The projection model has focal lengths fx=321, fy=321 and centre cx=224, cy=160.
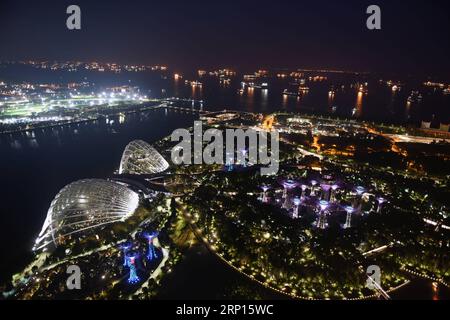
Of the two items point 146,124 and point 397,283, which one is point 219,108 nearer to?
point 146,124

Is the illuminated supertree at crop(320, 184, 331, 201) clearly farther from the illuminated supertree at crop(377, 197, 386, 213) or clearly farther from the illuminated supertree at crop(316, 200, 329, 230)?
the illuminated supertree at crop(377, 197, 386, 213)

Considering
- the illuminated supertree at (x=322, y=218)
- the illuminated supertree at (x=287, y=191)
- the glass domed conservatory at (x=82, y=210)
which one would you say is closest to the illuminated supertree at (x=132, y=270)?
the glass domed conservatory at (x=82, y=210)

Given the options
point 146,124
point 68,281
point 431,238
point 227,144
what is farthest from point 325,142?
point 68,281

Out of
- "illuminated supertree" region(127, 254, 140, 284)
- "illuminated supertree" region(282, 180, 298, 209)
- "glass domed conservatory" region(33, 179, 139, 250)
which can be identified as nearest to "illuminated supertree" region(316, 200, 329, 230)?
"illuminated supertree" region(282, 180, 298, 209)

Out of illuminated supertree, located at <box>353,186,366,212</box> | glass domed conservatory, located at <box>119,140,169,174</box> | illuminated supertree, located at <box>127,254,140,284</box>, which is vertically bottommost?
illuminated supertree, located at <box>127,254,140,284</box>

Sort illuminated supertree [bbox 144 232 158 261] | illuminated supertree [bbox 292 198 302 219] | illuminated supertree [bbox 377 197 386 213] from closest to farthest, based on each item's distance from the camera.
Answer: illuminated supertree [bbox 144 232 158 261] < illuminated supertree [bbox 292 198 302 219] < illuminated supertree [bbox 377 197 386 213]

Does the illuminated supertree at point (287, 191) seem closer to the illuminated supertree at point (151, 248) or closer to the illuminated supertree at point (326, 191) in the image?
the illuminated supertree at point (326, 191)
